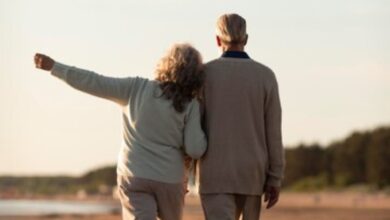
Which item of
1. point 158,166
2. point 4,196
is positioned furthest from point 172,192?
point 4,196

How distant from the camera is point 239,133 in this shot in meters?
6.12

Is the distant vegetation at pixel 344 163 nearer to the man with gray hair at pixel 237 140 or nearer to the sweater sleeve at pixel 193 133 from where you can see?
the man with gray hair at pixel 237 140

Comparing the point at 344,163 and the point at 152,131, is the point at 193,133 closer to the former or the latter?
the point at 152,131

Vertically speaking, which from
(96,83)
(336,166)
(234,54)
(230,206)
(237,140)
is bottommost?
(336,166)

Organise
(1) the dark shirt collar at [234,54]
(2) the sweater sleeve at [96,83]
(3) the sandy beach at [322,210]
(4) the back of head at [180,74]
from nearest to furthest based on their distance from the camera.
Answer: (4) the back of head at [180,74]
(2) the sweater sleeve at [96,83]
(1) the dark shirt collar at [234,54]
(3) the sandy beach at [322,210]

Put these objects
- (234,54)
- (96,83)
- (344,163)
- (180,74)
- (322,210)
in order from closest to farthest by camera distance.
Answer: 1. (180,74)
2. (96,83)
3. (234,54)
4. (322,210)
5. (344,163)

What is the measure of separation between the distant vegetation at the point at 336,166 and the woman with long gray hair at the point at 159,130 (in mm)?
32718

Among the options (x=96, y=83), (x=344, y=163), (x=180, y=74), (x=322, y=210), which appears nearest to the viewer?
(x=180, y=74)

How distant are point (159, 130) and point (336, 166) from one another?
3540 cm

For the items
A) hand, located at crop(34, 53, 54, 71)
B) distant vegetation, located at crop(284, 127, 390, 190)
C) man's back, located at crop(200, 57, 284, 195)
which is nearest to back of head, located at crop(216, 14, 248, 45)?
man's back, located at crop(200, 57, 284, 195)

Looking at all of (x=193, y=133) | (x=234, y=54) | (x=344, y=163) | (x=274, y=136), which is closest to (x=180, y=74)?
(x=193, y=133)

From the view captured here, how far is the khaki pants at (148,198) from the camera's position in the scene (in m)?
5.97

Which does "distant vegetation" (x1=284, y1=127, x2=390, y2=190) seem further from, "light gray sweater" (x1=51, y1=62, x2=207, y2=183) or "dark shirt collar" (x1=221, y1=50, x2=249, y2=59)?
"light gray sweater" (x1=51, y1=62, x2=207, y2=183)

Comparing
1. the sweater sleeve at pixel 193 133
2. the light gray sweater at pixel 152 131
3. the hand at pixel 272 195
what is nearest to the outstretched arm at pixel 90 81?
Result: the light gray sweater at pixel 152 131
